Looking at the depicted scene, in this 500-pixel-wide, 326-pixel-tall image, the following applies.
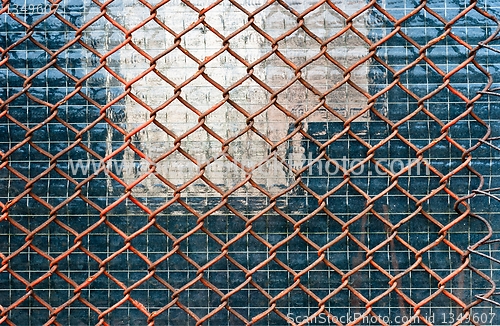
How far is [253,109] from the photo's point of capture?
6.68 feet

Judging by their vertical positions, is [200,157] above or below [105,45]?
below

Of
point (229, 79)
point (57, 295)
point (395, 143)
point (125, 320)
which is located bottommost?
point (125, 320)

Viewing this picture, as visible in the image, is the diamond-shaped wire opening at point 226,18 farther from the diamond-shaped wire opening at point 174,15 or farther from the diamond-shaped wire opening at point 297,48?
the diamond-shaped wire opening at point 297,48

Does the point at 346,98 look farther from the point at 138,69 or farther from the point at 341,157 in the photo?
the point at 138,69

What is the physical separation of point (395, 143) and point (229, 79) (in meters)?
0.82

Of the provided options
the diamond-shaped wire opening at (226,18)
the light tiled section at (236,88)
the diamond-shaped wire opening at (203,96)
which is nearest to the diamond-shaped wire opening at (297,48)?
the light tiled section at (236,88)

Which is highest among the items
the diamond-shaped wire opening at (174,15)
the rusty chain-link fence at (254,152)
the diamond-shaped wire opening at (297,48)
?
the diamond-shaped wire opening at (174,15)

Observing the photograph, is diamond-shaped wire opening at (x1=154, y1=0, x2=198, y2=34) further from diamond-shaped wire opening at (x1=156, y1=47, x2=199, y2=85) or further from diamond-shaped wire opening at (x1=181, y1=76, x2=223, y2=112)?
diamond-shaped wire opening at (x1=181, y1=76, x2=223, y2=112)

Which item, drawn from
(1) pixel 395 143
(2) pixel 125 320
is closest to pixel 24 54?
(2) pixel 125 320

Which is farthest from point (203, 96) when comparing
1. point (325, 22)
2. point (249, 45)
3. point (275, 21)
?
point (325, 22)

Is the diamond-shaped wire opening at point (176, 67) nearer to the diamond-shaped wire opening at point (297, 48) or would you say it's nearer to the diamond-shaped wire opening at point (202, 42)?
the diamond-shaped wire opening at point (202, 42)

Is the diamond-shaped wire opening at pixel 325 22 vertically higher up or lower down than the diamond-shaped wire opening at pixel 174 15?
lower down

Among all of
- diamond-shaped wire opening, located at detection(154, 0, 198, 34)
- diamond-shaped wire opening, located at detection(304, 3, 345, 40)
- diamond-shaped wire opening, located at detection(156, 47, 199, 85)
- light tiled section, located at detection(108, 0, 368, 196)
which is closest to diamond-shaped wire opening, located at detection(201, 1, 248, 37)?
light tiled section, located at detection(108, 0, 368, 196)

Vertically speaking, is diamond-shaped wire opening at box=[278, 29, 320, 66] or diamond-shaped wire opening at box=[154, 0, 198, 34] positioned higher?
diamond-shaped wire opening at box=[154, 0, 198, 34]
